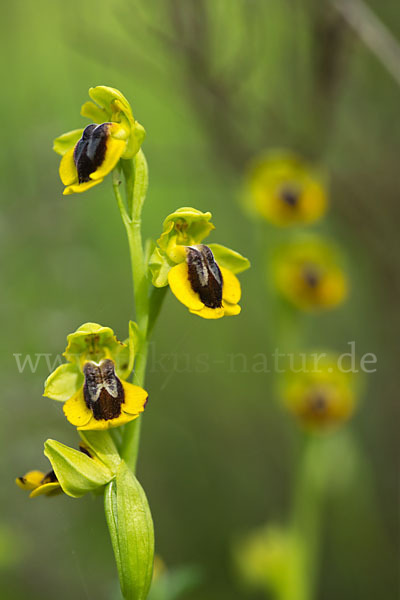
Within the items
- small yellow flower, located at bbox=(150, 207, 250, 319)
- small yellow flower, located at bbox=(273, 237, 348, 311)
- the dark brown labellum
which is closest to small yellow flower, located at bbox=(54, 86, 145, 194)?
small yellow flower, located at bbox=(150, 207, 250, 319)

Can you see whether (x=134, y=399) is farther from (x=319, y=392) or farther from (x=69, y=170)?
(x=319, y=392)

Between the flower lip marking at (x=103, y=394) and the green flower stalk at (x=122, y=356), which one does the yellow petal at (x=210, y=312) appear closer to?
the green flower stalk at (x=122, y=356)

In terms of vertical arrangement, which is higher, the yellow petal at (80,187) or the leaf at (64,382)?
the yellow petal at (80,187)

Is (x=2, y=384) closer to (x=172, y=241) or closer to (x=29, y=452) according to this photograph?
(x=29, y=452)

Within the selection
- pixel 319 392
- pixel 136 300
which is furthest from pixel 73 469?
pixel 319 392

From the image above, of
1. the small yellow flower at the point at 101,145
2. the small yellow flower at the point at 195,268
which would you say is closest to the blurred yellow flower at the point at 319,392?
the small yellow flower at the point at 195,268

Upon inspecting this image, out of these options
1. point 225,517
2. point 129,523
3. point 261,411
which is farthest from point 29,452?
point 261,411
